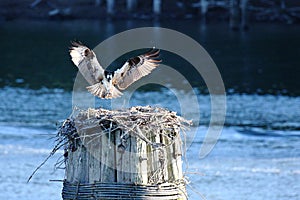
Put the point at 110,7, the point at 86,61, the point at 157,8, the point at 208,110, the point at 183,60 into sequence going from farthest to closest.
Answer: the point at 110,7
the point at 157,8
the point at 183,60
the point at 208,110
the point at 86,61

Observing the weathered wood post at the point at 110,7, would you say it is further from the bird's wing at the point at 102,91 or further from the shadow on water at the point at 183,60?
the bird's wing at the point at 102,91

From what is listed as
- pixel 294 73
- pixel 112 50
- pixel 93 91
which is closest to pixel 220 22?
pixel 112 50

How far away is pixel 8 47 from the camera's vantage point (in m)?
39.9

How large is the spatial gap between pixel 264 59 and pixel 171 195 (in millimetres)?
30888

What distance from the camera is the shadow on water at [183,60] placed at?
97.0 ft

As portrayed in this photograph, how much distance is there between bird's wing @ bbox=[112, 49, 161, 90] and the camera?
8.66 metres

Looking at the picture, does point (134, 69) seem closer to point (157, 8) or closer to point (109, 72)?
point (109, 72)

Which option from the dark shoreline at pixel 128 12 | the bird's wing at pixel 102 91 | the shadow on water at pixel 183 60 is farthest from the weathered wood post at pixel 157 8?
the bird's wing at pixel 102 91

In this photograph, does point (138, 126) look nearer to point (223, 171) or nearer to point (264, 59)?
point (223, 171)

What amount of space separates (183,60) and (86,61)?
2821cm

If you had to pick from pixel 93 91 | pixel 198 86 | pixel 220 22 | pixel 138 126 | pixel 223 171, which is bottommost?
pixel 220 22

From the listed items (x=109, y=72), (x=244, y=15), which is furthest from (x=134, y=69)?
(x=244, y=15)

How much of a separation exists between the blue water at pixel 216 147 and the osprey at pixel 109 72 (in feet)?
6.07

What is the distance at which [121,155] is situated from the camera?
19.4 feet
